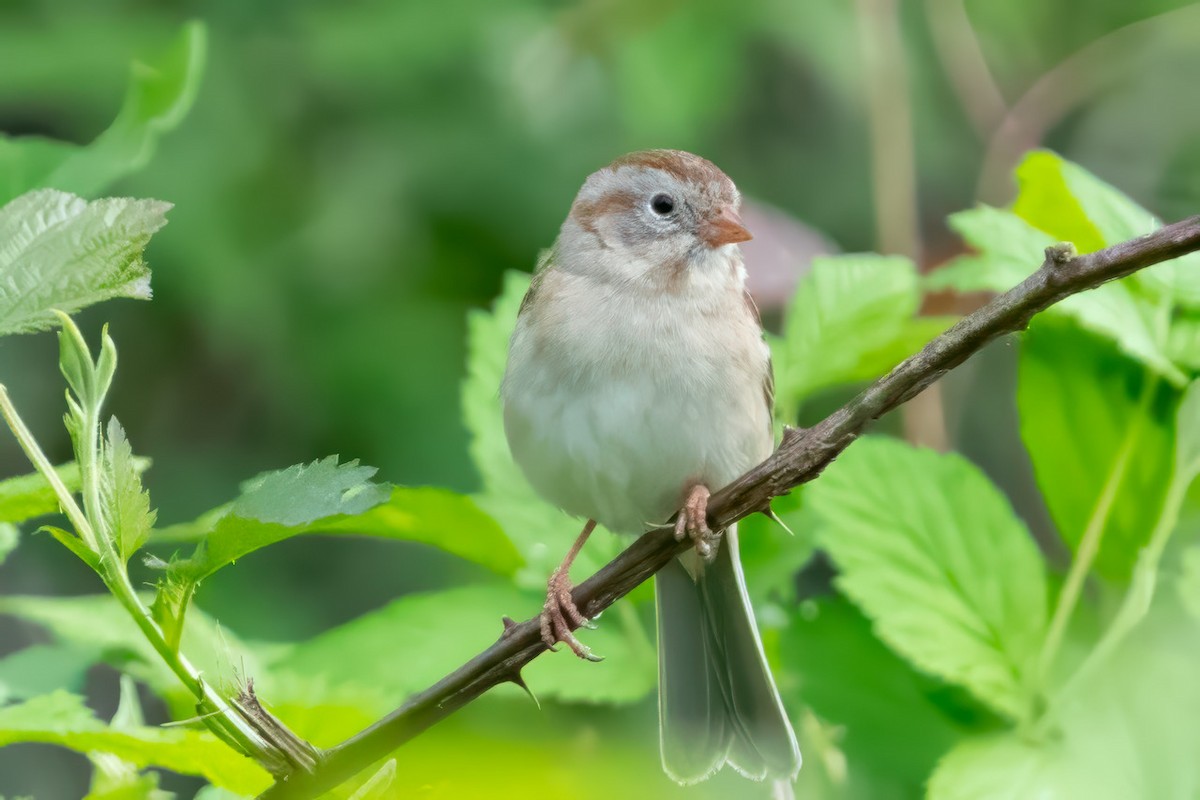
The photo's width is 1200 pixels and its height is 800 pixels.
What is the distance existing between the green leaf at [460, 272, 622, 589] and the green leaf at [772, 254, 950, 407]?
289mm

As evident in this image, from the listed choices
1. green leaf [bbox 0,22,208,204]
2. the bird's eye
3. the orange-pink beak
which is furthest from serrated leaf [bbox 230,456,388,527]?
the bird's eye

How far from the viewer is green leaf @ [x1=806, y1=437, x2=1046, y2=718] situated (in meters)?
1.20

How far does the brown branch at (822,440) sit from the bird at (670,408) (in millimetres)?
761

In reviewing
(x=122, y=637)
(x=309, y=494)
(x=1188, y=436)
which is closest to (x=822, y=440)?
(x=309, y=494)

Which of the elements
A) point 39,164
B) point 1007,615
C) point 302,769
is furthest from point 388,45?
point 302,769

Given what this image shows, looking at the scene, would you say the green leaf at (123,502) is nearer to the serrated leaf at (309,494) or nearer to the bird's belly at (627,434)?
the serrated leaf at (309,494)

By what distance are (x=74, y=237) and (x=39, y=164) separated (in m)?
0.40

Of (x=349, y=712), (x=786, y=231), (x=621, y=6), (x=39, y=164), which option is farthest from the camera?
(x=621, y=6)

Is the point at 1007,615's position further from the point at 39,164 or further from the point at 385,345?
the point at 385,345

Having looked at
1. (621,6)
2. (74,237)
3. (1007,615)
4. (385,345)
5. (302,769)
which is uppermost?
(621,6)

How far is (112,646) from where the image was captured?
1249 millimetres

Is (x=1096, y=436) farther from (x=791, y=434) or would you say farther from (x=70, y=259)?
(x=70, y=259)

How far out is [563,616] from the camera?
1423 millimetres

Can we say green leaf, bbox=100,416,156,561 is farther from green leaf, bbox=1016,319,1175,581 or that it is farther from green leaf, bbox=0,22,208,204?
green leaf, bbox=1016,319,1175,581
